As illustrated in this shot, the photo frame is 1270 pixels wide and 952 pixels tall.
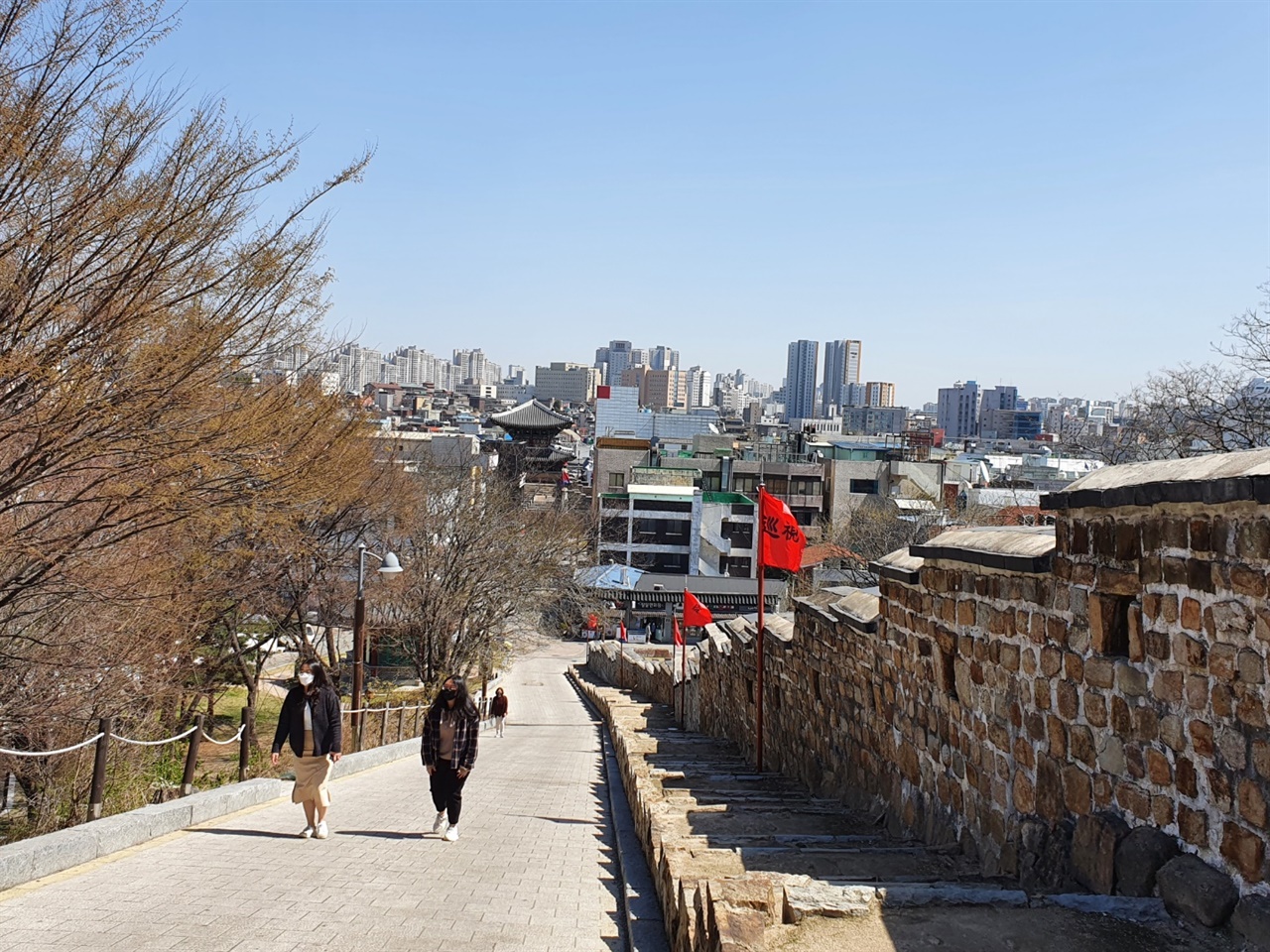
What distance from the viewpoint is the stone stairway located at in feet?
13.5

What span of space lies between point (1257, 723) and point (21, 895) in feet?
20.2

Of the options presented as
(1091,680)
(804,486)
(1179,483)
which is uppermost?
(804,486)

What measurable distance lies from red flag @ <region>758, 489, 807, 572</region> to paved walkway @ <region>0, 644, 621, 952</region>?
4.30 meters

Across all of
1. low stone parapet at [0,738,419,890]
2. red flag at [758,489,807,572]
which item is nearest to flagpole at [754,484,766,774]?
red flag at [758,489,807,572]

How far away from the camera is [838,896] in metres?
4.43

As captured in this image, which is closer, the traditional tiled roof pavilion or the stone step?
the stone step

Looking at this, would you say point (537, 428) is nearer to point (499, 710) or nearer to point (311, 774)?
point (499, 710)

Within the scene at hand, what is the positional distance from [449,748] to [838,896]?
15.8 feet

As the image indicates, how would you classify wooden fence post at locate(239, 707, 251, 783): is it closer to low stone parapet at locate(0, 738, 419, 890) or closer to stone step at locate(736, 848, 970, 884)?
low stone parapet at locate(0, 738, 419, 890)

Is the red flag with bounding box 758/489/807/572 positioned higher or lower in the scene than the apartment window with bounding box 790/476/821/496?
lower

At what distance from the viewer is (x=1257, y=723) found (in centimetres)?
417

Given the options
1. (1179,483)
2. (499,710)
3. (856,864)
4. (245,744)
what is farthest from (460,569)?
(1179,483)

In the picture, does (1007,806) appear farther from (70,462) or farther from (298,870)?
(70,462)

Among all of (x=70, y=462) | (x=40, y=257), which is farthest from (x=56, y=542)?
(x=40, y=257)
